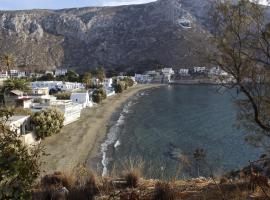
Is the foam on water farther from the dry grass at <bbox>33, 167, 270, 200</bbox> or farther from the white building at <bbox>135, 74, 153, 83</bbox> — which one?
the white building at <bbox>135, 74, 153, 83</bbox>

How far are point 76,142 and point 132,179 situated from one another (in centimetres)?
3181

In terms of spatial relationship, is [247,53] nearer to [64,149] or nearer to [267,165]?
[267,165]

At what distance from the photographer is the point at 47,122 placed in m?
41.2

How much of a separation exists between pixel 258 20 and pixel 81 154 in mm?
27408

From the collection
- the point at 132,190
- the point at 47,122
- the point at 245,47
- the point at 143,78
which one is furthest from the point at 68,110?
the point at 143,78

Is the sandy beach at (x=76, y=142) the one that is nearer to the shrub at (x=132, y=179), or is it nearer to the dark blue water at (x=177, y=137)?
the dark blue water at (x=177, y=137)

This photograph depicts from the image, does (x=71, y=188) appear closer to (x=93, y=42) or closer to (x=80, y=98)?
(x=80, y=98)

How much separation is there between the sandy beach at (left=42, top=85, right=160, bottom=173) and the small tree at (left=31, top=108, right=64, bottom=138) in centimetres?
63

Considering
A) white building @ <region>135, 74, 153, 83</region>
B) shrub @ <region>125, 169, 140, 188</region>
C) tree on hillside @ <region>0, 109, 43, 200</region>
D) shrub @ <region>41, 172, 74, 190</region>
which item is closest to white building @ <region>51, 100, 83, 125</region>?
shrub @ <region>41, 172, 74, 190</region>

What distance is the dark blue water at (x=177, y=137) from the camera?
31766mm

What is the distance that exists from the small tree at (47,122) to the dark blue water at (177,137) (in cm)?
598

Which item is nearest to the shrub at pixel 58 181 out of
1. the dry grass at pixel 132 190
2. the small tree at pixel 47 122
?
the dry grass at pixel 132 190

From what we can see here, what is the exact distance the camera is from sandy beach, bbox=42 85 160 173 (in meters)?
32.5

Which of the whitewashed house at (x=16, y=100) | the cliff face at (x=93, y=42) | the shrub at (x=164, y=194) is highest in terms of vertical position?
the cliff face at (x=93, y=42)
